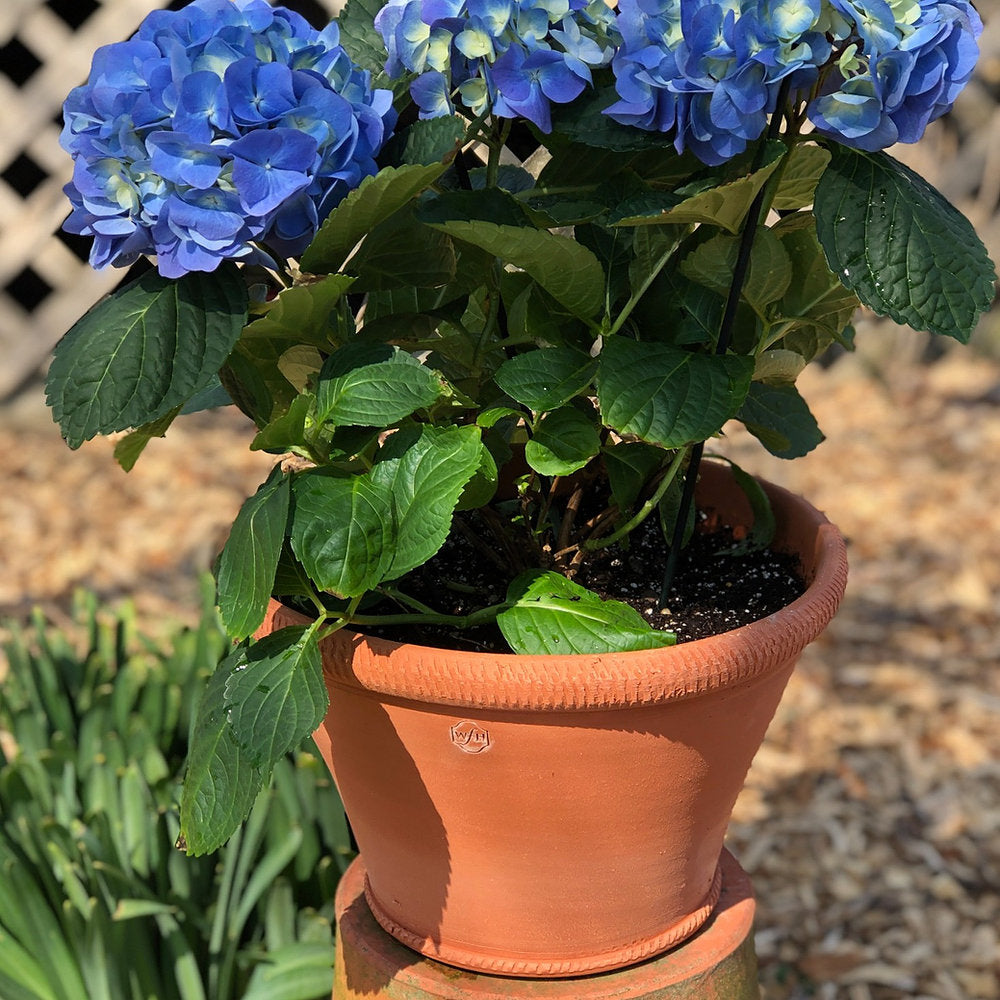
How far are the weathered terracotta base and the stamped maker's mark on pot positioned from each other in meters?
0.22

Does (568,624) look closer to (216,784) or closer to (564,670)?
(564,670)

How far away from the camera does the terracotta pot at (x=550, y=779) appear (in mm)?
828

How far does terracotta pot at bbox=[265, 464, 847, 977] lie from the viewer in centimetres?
83

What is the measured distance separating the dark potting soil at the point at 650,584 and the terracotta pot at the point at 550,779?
0.05 meters

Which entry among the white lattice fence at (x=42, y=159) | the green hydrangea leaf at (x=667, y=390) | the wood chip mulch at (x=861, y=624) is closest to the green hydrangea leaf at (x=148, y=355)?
the green hydrangea leaf at (x=667, y=390)

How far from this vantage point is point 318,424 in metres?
0.80

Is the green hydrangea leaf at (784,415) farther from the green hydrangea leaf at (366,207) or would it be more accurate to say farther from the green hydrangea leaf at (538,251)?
the green hydrangea leaf at (366,207)

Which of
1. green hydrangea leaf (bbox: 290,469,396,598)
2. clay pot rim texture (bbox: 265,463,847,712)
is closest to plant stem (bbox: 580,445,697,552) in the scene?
clay pot rim texture (bbox: 265,463,847,712)

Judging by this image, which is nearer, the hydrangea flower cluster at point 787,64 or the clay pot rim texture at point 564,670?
the hydrangea flower cluster at point 787,64

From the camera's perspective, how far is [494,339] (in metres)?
1.02

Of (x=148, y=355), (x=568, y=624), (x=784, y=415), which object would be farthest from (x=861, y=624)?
(x=148, y=355)

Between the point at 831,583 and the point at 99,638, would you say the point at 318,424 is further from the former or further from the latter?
A: the point at 99,638

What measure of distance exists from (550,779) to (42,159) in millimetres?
2254

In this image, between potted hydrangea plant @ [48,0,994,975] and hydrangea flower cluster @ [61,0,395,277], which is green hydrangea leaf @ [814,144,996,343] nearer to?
potted hydrangea plant @ [48,0,994,975]
